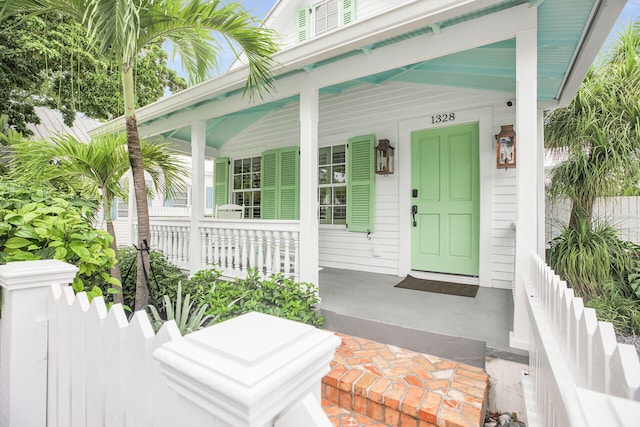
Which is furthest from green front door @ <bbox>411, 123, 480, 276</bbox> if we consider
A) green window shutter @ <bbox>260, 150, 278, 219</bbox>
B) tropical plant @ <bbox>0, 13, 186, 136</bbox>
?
tropical plant @ <bbox>0, 13, 186, 136</bbox>

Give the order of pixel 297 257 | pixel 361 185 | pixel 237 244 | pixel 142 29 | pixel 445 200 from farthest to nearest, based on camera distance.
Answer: pixel 361 185 → pixel 445 200 → pixel 237 244 → pixel 297 257 → pixel 142 29

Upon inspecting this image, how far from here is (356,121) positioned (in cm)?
486

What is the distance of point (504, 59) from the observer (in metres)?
2.99

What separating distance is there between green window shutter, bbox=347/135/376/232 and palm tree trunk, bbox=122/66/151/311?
292 centimetres

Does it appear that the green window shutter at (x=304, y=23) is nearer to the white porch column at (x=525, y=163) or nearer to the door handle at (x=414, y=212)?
the door handle at (x=414, y=212)

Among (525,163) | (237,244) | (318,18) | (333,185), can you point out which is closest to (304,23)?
(318,18)

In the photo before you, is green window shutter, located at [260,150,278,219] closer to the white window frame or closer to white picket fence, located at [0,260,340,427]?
the white window frame

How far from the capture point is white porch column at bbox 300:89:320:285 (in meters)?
3.14

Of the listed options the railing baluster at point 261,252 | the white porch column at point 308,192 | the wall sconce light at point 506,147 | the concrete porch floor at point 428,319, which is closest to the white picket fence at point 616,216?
the wall sconce light at point 506,147

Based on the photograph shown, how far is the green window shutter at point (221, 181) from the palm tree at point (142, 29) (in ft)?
11.9

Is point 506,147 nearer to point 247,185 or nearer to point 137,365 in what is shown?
point 137,365

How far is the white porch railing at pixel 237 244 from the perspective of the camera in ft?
11.1

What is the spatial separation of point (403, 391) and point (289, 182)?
13.8ft

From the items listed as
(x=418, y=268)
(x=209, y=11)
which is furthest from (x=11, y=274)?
(x=418, y=268)
